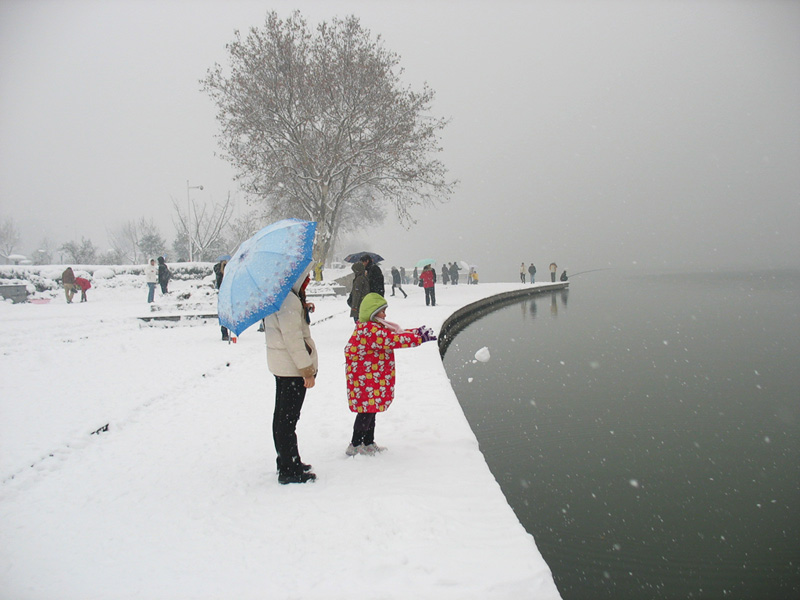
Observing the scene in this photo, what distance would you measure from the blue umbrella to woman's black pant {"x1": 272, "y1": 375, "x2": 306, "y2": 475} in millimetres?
591

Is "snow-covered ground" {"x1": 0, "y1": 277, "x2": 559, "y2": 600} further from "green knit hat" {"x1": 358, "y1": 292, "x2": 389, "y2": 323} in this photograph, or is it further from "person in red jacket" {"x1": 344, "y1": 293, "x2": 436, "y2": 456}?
"green knit hat" {"x1": 358, "y1": 292, "x2": 389, "y2": 323}

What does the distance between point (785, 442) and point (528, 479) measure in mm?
3766

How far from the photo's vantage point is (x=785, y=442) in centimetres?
646

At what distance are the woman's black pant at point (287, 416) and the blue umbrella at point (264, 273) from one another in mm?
591

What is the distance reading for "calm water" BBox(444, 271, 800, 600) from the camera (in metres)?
3.81

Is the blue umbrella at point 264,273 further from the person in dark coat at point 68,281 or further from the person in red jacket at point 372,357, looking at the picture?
the person in dark coat at point 68,281

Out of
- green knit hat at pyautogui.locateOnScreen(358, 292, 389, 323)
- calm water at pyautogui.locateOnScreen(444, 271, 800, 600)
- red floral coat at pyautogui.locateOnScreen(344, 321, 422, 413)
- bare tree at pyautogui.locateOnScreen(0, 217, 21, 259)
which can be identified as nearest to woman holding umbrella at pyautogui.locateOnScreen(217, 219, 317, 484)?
red floral coat at pyautogui.locateOnScreen(344, 321, 422, 413)

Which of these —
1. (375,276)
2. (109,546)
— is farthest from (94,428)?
(375,276)

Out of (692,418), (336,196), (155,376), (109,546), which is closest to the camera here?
(109,546)

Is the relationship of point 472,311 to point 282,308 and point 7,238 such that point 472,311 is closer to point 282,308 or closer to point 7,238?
point 282,308

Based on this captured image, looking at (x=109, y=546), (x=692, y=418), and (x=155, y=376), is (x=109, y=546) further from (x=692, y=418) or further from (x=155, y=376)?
(x=692, y=418)

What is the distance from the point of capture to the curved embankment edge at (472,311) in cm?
1367

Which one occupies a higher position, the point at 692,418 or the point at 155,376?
the point at 155,376

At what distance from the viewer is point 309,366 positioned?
11.8 ft
